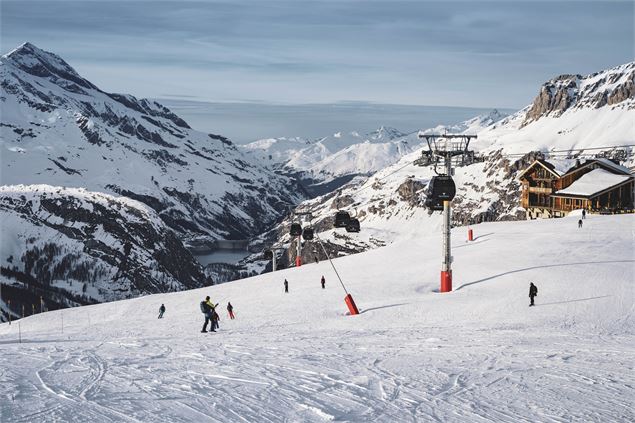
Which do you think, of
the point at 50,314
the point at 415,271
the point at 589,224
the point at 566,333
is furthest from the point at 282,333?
the point at 589,224

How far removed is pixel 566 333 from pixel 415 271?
792 inches

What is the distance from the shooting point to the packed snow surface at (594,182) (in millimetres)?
78500

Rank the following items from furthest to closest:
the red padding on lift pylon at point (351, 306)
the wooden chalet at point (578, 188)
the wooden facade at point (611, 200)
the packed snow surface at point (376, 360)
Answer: the wooden chalet at point (578, 188)
the wooden facade at point (611, 200)
the red padding on lift pylon at point (351, 306)
the packed snow surface at point (376, 360)

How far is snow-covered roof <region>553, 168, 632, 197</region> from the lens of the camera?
78438 millimetres

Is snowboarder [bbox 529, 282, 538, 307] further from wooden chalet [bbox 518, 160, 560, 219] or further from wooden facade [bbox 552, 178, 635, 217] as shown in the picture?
wooden chalet [bbox 518, 160, 560, 219]

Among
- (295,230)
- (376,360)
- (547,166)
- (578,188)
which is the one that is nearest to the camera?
(376,360)

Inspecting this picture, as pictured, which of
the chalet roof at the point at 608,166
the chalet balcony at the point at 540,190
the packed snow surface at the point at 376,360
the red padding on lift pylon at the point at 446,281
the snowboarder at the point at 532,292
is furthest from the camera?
the chalet balcony at the point at 540,190

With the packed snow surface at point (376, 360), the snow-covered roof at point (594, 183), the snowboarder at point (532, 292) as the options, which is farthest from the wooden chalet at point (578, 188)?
the snowboarder at point (532, 292)

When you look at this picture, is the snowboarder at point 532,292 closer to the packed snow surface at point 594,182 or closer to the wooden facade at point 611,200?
the wooden facade at point 611,200

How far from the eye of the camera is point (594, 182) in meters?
80.8

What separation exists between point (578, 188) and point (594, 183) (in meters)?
1.97

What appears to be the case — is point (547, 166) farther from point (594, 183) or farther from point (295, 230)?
point (295, 230)

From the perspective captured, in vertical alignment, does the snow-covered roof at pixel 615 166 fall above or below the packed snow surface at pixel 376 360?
above

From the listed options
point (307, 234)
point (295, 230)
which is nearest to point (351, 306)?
point (307, 234)
